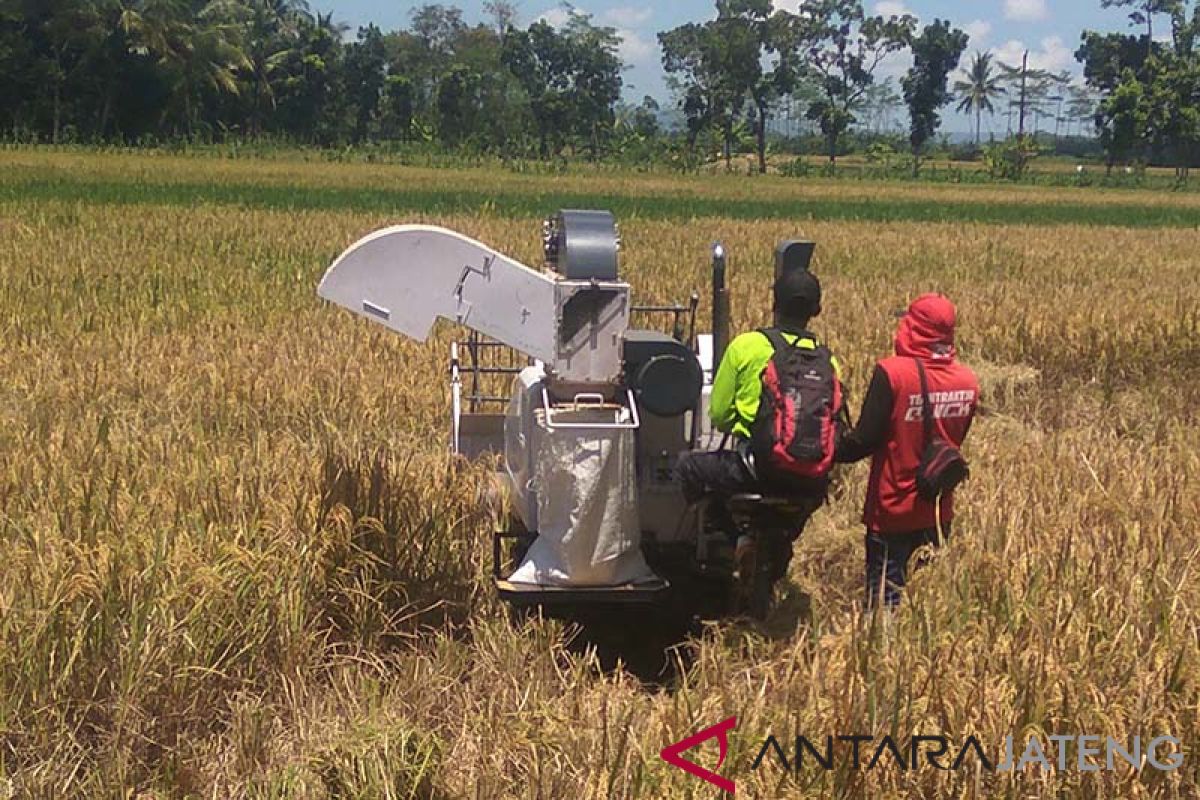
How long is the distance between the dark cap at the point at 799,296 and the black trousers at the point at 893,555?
0.91 metres

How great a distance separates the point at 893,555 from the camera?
169 inches

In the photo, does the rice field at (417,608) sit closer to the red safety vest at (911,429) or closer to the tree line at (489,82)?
the red safety vest at (911,429)

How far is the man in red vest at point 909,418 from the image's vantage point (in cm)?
408

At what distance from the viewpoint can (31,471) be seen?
4758 millimetres

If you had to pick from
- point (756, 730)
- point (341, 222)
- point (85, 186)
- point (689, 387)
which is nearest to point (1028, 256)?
point (341, 222)

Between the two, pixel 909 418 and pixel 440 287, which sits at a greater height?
pixel 440 287

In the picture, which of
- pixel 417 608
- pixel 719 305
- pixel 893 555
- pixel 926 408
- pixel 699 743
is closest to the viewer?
pixel 699 743

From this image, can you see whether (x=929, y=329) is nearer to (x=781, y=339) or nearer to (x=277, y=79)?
(x=781, y=339)

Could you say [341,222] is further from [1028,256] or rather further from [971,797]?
[971,797]

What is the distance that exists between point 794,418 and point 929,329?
63 cm

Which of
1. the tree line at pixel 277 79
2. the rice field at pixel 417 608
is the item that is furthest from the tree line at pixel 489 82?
the rice field at pixel 417 608

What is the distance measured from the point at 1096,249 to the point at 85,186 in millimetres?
18202

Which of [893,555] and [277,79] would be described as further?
[277,79]

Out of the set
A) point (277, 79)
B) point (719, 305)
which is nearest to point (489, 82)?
point (277, 79)
